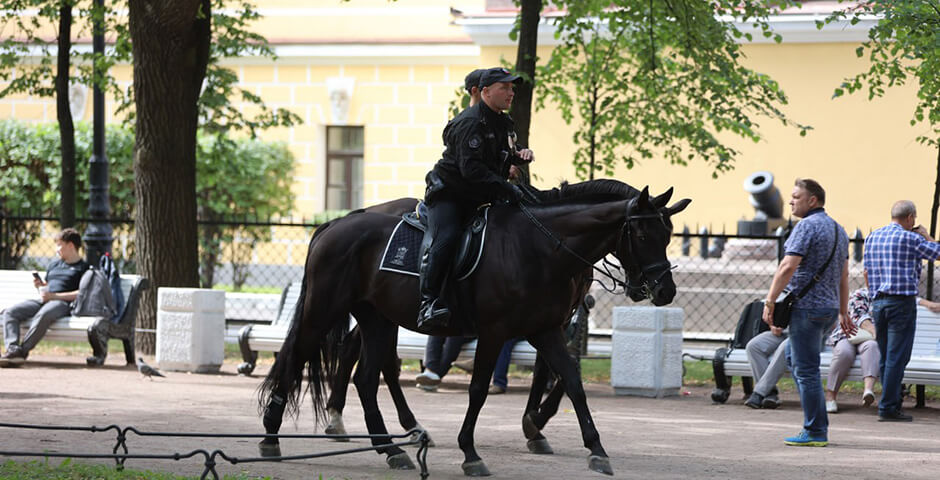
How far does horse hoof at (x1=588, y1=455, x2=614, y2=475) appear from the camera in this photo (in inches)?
307

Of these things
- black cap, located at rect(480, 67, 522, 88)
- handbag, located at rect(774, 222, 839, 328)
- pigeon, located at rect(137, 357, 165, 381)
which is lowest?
pigeon, located at rect(137, 357, 165, 381)

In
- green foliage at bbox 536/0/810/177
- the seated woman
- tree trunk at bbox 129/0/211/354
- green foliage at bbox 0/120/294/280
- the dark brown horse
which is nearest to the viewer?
the dark brown horse

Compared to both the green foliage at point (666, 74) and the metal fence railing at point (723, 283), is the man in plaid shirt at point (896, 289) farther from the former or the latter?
the metal fence railing at point (723, 283)

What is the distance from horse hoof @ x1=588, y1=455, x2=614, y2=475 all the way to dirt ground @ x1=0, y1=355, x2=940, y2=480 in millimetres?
97

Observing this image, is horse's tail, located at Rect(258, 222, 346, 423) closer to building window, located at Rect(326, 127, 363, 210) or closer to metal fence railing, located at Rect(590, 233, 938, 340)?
metal fence railing, located at Rect(590, 233, 938, 340)

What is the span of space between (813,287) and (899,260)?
2287 millimetres

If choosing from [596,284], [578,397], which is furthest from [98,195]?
[578,397]

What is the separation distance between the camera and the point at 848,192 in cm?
2239

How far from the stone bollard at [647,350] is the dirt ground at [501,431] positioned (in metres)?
0.22

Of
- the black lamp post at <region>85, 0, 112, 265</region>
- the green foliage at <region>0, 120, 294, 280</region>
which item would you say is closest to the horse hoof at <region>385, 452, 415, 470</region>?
the black lamp post at <region>85, 0, 112, 265</region>

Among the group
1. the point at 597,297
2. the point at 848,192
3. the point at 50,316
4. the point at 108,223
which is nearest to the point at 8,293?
the point at 50,316

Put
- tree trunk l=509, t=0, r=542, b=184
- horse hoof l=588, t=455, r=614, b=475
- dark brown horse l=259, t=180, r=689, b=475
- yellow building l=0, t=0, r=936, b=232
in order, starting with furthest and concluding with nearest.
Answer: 1. yellow building l=0, t=0, r=936, b=232
2. tree trunk l=509, t=0, r=542, b=184
3. dark brown horse l=259, t=180, r=689, b=475
4. horse hoof l=588, t=455, r=614, b=475

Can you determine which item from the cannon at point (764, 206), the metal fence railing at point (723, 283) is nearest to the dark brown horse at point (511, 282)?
the metal fence railing at point (723, 283)

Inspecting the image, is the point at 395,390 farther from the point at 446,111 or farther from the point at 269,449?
the point at 446,111
